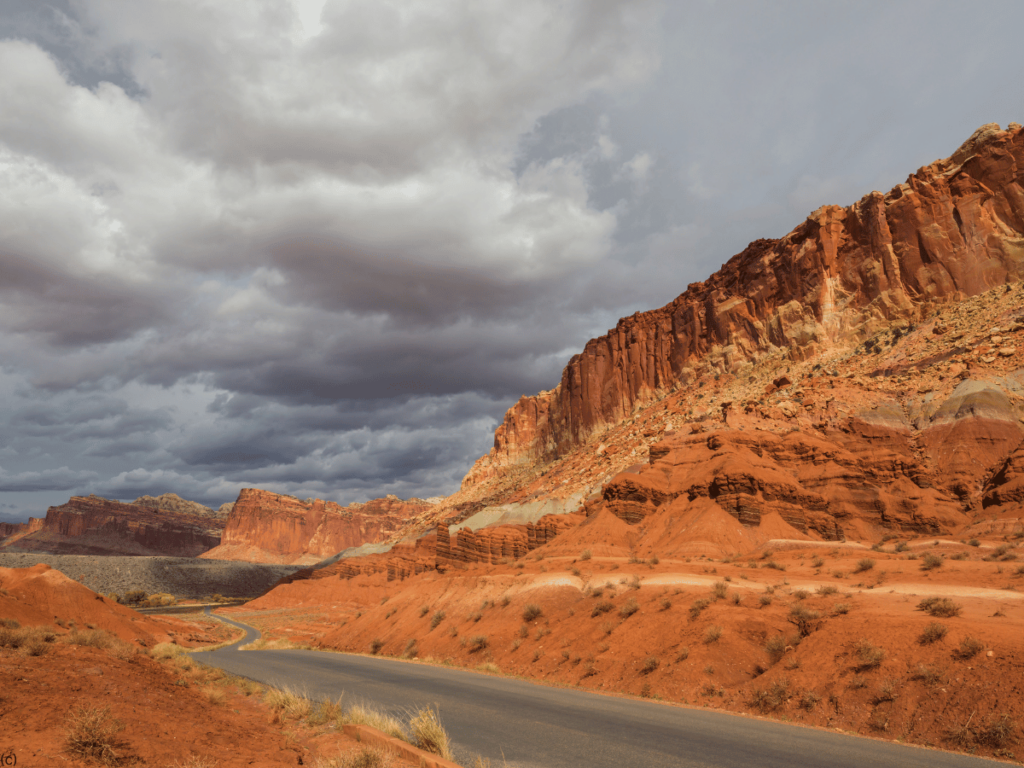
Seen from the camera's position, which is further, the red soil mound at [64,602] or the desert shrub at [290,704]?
the red soil mound at [64,602]

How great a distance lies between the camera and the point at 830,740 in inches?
391

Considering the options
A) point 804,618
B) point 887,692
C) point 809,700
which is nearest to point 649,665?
point 804,618

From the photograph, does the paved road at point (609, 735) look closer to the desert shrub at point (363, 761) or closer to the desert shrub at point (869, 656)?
the desert shrub at point (363, 761)

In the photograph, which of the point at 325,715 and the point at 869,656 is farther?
the point at 869,656

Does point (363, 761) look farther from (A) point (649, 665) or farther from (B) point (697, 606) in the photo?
(B) point (697, 606)

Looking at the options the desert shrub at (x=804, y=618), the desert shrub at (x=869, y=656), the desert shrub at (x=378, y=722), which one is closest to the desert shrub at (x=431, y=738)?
the desert shrub at (x=378, y=722)

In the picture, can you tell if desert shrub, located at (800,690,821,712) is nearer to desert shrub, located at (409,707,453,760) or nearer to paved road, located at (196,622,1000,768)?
paved road, located at (196,622,1000,768)

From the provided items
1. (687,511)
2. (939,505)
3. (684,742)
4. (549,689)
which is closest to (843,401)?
(939,505)

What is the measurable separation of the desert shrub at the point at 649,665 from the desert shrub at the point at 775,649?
297cm

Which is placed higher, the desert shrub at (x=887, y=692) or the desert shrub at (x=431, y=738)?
the desert shrub at (x=431, y=738)

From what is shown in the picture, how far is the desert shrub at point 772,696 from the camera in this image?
42.0 feet

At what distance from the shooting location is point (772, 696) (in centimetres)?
1300

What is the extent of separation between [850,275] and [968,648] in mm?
69556

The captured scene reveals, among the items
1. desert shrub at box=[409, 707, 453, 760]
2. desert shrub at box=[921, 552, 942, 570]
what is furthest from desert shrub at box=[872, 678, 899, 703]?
desert shrub at box=[921, 552, 942, 570]
